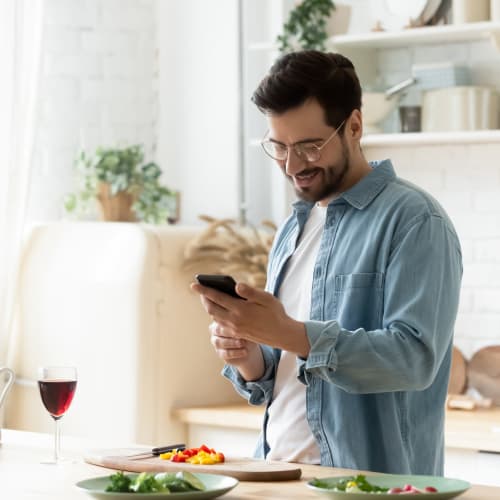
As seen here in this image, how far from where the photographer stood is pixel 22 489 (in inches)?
72.3

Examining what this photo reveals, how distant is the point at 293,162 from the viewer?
2.20m

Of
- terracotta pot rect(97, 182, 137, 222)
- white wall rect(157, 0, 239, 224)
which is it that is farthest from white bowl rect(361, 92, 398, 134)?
terracotta pot rect(97, 182, 137, 222)

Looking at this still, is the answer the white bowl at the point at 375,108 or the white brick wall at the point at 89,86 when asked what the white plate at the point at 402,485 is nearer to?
the white bowl at the point at 375,108

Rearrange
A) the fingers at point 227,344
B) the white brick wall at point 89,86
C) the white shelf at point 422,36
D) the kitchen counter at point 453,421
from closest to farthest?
1. the fingers at point 227,344
2. the kitchen counter at point 453,421
3. the white shelf at point 422,36
4. the white brick wall at point 89,86

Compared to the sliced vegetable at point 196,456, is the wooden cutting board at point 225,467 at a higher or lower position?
lower

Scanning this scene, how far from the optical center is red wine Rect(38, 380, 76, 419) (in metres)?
2.09

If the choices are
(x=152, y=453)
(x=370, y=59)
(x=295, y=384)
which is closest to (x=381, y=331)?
(x=295, y=384)

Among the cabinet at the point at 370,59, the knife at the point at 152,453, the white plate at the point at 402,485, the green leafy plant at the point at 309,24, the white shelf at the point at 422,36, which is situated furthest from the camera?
the green leafy plant at the point at 309,24

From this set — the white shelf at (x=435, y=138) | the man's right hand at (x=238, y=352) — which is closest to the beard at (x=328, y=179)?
the man's right hand at (x=238, y=352)

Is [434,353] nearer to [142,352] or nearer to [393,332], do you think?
[393,332]

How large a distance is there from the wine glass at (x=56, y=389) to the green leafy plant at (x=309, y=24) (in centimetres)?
Answer: 204

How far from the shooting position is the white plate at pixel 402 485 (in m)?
1.57

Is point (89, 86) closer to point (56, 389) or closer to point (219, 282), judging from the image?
point (56, 389)

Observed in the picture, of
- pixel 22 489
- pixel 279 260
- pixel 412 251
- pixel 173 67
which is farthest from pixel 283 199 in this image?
pixel 22 489
